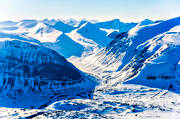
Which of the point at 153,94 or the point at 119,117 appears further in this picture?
the point at 153,94

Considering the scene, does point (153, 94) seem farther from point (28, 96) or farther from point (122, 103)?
point (28, 96)

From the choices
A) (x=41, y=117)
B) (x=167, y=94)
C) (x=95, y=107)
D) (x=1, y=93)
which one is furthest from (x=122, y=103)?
(x=1, y=93)

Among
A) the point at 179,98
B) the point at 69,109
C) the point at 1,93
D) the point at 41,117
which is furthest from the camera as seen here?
the point at 1,93

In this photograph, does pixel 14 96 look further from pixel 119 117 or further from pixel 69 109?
pixel 119 117

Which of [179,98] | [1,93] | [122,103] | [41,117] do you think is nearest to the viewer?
[41,117]

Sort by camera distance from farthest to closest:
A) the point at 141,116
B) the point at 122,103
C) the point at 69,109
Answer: the point at 122,103 < the point at 69,109 < the point at 141,116

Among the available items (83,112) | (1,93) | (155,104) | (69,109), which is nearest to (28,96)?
(1,93)

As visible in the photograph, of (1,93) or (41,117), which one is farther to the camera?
(1,93)

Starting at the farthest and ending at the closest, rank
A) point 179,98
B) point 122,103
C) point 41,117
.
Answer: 1. point 179,98
2. point 122,103
3. point 41,117
